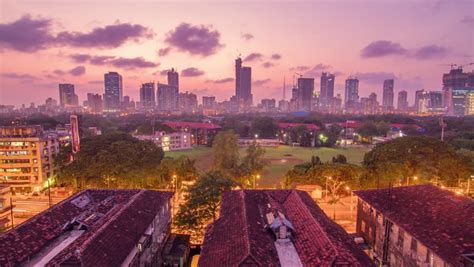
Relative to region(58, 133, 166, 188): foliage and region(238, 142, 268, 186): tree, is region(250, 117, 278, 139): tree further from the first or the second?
region(58, 133, 166, 188): foliage

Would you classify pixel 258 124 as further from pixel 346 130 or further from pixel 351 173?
pixel 351 173

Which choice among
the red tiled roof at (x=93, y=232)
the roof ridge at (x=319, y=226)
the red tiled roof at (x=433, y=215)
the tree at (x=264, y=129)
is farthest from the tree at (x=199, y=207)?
the tree at (x=264, y=129)

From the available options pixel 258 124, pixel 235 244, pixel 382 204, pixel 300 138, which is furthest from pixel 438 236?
pixel 258 124

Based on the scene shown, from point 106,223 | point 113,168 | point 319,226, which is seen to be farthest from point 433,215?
point 113,168

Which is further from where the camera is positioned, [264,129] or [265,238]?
[264,129]

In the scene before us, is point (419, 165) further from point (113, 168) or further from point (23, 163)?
point (23, 163)

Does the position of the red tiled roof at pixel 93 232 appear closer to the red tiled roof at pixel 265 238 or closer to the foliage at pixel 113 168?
the red tiled roof at pixel 265 238

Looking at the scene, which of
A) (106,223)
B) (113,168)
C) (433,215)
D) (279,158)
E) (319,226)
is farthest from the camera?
(279,158)
